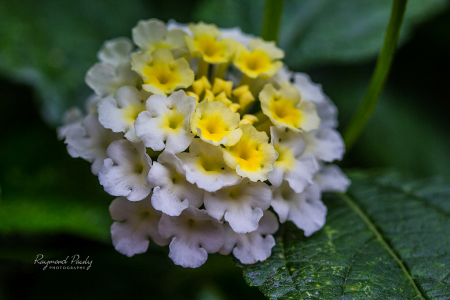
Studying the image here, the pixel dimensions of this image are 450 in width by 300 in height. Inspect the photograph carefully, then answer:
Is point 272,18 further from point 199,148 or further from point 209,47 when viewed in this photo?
point 199,148

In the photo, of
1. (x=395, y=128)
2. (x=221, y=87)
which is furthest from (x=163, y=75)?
(x=395, y=128)

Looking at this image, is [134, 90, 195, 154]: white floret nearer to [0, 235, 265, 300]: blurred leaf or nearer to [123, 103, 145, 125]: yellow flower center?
[123, 103, 145, 125]: yellow flower center

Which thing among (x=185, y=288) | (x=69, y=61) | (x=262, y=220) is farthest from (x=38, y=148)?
(x=262, y=220)

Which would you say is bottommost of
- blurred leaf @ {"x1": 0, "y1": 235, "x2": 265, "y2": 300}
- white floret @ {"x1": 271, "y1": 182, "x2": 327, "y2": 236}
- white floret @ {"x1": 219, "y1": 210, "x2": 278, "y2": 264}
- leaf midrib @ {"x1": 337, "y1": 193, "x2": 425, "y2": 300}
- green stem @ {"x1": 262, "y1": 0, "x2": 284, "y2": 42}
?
blurred leaf @ {"x1": 0, "y1": 235, "x2": 265, "y2": 300}

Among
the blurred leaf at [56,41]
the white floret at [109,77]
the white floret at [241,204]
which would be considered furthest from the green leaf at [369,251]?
the blurred leaf at [56,41]

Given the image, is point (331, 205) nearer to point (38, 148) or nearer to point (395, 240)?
point (395, 240)

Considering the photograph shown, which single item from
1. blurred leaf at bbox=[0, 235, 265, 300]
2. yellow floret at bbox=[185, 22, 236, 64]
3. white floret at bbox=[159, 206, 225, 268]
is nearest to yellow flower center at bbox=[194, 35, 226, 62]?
yellow floret at bbox=[185, 22, 236, 64]
